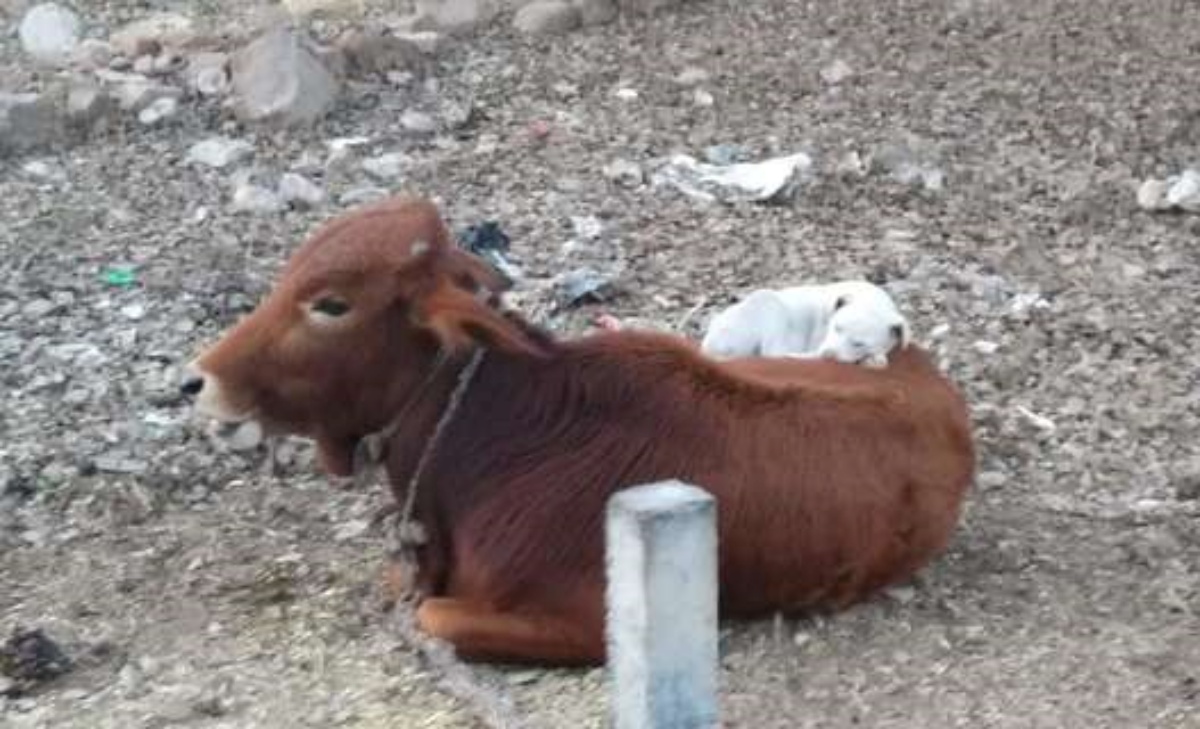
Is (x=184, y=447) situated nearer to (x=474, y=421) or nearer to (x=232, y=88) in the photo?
(x=474, y=421)

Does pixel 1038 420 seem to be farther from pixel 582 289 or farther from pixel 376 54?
pixel 376 54

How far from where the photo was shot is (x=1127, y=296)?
7.58m

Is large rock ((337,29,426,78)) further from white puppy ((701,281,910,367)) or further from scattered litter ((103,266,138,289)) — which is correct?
white puppy ((701,281,910,367))

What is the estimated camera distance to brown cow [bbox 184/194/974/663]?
5.23 metres

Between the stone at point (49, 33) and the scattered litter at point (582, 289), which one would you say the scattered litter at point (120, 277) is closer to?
the scattered litter at point (582, 289)

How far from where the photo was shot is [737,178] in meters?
8.48

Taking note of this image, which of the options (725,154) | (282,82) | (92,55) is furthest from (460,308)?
(92,55)

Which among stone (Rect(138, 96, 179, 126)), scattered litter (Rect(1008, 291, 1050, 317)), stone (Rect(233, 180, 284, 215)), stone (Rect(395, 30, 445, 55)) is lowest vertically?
scattered litter (Rect(1008, 291, 1050, 317))

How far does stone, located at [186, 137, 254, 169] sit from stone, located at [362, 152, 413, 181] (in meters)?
0.43

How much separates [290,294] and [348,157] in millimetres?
3403

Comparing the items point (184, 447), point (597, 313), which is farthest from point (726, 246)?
point (184, 447)

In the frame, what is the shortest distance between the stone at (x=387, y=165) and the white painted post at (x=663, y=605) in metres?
4.57

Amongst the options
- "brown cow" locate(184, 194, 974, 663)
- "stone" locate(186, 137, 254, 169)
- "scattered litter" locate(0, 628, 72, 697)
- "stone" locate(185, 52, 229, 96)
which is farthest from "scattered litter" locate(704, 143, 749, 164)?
"scattered litter" locate(0, 628, 72, 697)

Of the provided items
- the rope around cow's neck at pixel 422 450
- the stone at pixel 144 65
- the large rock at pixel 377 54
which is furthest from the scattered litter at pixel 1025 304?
the stone at pixel 144 65
